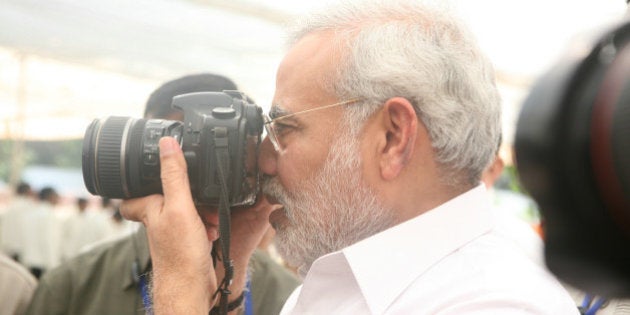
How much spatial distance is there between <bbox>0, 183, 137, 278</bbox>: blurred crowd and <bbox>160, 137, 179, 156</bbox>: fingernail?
533cm

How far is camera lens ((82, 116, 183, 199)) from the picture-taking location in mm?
1145

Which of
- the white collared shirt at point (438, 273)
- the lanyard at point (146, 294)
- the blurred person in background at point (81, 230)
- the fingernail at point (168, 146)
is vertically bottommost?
the blurred person in background at point (81, 230)

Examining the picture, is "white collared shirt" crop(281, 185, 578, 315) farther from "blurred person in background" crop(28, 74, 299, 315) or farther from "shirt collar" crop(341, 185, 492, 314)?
"blurred person in background" crop(28, 74, 299, 315)

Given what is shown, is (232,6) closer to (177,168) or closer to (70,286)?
(70,286)

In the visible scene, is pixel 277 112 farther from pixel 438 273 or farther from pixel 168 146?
pixel 438 273

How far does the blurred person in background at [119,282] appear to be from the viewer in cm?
161

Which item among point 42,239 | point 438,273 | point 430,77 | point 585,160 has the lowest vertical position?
point 42,239

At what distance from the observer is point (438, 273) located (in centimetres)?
102

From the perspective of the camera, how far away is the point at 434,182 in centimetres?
111

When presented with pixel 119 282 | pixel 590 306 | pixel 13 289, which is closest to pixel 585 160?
pixel 590 306

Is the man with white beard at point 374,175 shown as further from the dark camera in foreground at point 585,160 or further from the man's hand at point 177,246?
the dark camera in foreground at point 585,160

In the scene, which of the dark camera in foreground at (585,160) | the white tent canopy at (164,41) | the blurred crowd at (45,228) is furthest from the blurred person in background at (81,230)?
the dark camera in foreground at (585,160)

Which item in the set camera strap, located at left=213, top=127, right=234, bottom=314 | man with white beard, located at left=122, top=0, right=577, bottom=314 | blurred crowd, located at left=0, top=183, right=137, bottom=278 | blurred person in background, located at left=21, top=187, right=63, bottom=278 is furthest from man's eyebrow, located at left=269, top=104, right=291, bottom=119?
blurred person in background, located at left=21, top=187, right=63, bottom=278

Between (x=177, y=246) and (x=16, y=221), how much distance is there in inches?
261
